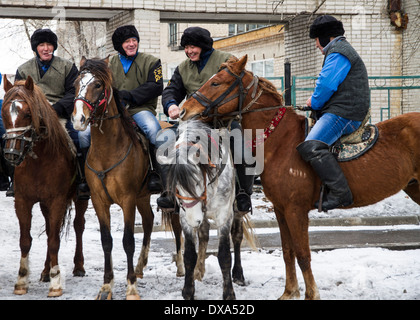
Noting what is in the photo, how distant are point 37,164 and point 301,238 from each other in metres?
3.13

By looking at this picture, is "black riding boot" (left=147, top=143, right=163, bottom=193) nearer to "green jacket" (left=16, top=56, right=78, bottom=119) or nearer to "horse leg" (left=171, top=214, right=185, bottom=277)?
"horse leg" (left=171, top=214, right=185, bottom=277)

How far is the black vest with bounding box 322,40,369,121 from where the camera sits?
5504 millimetres

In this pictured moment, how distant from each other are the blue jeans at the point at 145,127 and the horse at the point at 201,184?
82 centimetres

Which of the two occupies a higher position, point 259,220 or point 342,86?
point 342,86

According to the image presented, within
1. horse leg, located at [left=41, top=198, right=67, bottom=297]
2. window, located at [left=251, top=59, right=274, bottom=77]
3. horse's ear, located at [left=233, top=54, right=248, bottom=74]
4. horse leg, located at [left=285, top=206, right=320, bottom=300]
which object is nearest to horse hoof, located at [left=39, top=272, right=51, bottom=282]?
horse leg, located at [left=41, top=198, right=67, bottom=297]

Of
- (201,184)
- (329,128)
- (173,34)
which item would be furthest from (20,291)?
(173,34)

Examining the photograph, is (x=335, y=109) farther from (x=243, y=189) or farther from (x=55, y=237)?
(x=55, y=237)

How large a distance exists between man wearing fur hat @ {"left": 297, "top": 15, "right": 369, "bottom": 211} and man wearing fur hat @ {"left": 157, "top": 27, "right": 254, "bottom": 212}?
2.80ft

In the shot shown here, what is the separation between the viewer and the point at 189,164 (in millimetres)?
5125

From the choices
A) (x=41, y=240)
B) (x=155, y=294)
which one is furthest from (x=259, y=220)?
(x=155, y=294)

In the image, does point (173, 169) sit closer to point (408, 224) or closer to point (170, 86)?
point (170, 86)

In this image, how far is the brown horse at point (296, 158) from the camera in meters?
5.47

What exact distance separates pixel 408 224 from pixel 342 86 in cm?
644

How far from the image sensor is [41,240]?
9.79m
